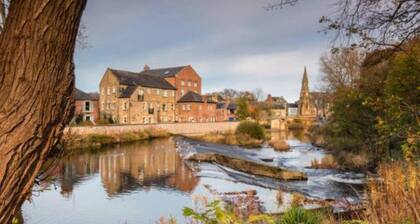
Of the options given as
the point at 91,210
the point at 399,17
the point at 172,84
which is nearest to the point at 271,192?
the point at 91,210

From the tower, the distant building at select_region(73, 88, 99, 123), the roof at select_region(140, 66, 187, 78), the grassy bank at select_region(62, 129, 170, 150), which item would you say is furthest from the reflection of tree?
the tower

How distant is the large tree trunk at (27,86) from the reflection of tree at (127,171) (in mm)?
10117

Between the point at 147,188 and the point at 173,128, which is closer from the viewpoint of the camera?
the point at 147,188

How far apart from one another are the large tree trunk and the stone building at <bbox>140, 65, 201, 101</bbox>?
59.5m

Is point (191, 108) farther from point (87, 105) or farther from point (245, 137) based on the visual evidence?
point (245, 137)

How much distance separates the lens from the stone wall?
31.1 meters

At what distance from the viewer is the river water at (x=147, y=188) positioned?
34.0ft

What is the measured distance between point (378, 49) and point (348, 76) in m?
27.0

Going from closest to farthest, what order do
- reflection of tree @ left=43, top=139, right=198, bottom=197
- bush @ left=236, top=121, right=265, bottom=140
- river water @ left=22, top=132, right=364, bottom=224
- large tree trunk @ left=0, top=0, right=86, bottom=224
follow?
large tree trunk @ left=0, top=0, right=86, bottom=224 < river water @ left=22, top=132, right=364, bottom=224 < reflection of tree @ left=43, top=139, right=198, bottom=197 < bush @ left=236, top=121, right=265, bottom=140

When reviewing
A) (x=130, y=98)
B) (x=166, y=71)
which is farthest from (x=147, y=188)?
(x=166, y=71)

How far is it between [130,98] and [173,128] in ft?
34.5

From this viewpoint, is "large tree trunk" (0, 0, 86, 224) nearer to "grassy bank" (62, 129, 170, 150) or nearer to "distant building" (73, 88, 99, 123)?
"grassy bank" (62, 129, 170, 150)

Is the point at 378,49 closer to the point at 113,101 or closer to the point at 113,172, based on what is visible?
the point at 113,172

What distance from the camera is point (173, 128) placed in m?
42.0
